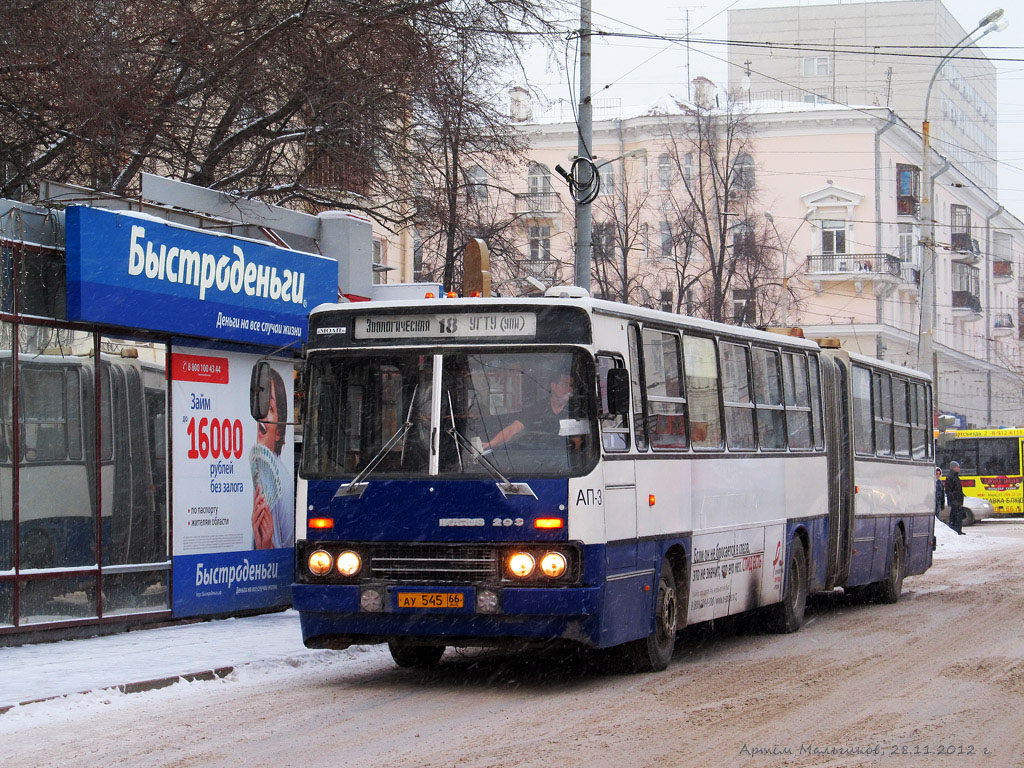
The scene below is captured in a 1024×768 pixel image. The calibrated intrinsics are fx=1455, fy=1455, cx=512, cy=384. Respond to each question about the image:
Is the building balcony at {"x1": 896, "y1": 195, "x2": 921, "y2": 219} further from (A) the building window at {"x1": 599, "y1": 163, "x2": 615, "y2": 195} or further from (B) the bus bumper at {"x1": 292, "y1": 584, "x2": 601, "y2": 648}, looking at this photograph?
(B) the bus bumper at {"x1": 292, "y1": 584, "x2": 601, "y2": 648}

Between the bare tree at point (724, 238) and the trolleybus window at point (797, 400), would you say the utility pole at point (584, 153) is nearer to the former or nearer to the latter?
the trolleybus window at point (797, 400)

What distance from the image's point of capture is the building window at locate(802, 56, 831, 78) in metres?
79.9

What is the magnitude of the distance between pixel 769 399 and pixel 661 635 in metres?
3.62

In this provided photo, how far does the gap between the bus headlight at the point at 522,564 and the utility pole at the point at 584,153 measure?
902cm

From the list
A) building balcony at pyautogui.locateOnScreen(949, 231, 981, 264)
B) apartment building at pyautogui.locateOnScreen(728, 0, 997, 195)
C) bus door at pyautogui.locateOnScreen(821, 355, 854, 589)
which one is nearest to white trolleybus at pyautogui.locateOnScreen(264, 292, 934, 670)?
bus door at pyautogui.locateOnScreen(821, 355, 854, 589)

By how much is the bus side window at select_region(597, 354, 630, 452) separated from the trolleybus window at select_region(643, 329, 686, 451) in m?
0.61

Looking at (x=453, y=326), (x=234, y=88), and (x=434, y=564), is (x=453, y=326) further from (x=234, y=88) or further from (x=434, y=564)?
(x=234, y=88)

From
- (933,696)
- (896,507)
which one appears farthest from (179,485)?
(896,507)

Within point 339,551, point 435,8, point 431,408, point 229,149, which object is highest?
point 435,8

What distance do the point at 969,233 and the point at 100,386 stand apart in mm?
64284

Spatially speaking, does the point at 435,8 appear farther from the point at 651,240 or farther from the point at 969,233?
the point at 969,233

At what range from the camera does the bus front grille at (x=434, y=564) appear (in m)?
10.2

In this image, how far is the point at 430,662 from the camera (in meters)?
12.0

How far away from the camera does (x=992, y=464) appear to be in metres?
48.8
